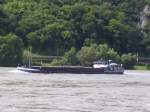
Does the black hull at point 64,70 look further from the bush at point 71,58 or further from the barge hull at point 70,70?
the bush at point 71,58

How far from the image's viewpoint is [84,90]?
83.6m

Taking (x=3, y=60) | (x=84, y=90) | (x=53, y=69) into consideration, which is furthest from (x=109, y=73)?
(x=84, y=90)

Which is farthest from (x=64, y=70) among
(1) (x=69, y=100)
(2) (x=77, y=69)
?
(1) (x=69, y=100)

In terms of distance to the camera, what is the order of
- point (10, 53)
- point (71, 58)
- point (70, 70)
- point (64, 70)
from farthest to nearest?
point (71, 58)
point (10, 53)
point (70, 70)
point (64, 70)

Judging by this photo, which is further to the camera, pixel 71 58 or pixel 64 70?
pixel 71 58

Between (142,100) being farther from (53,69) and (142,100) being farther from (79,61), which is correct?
(79,61)

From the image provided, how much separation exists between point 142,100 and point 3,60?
112 metres

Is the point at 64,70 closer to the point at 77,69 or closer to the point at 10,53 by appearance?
the point at 77,69

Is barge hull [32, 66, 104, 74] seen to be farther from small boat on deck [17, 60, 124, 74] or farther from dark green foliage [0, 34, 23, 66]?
dark green foliage [0, 34, 23, 66]

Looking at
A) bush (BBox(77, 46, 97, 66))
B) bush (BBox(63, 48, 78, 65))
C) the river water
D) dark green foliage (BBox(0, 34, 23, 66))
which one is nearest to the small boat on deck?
dark green foliage (BBox(0, 34, 23, 66))

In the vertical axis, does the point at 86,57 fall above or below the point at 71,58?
above

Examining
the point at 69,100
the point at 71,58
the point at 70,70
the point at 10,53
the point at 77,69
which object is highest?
the point at 10,53

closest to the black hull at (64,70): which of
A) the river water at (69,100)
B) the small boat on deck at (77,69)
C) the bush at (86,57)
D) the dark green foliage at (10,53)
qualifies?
the small boat on deck at (77,69)

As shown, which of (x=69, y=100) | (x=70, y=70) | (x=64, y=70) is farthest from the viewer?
(x=70, y=70)
